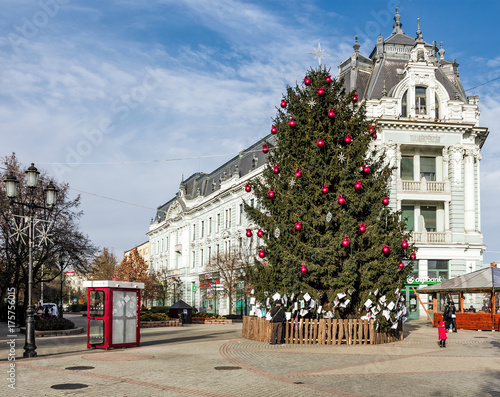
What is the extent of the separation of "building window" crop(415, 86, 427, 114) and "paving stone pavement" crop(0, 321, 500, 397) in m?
25.2

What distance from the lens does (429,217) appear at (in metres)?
41.6

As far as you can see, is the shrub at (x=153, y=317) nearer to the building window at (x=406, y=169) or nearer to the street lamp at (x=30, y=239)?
the street lamp at (x=30, y=239)

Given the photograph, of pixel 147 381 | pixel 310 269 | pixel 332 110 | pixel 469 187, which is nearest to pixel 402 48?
pixel 469 187

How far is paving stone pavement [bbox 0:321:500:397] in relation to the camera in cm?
1045

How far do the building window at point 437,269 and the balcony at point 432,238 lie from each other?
1374mm

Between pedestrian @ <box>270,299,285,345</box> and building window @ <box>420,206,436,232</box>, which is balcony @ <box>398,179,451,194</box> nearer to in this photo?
building window @ <box>420,206,436,232</box>

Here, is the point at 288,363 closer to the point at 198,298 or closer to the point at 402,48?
the point at 402,48

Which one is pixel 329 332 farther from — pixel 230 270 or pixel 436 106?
pixel 230 270

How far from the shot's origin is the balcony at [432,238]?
1572 inches

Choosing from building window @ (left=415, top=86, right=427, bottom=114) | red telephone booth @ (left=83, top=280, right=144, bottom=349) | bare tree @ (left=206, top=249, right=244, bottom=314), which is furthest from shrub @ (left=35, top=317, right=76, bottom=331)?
building window @ (left=415, top=86, right=427, bottom=114)

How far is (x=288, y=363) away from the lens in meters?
14.2

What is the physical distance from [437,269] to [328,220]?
74.5 ft

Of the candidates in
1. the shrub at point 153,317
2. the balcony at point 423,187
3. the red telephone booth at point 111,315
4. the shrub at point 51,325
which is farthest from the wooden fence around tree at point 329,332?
the balcony at point 423,187

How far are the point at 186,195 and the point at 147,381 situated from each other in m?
59.9
